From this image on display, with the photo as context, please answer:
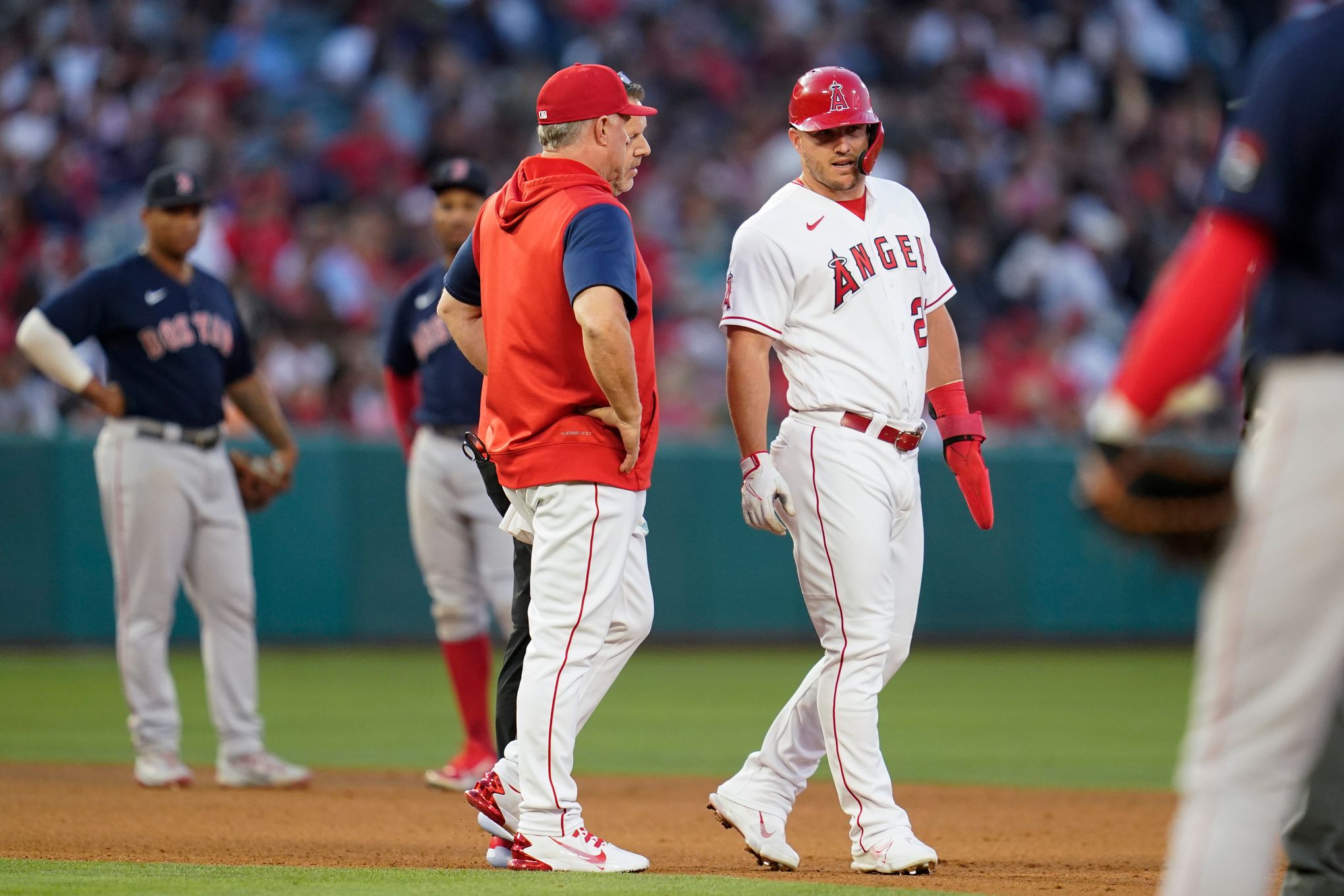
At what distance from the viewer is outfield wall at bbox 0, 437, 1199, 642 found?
11617 mm

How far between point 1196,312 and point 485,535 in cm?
447

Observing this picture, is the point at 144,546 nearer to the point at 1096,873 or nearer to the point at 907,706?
the point at 1096,873

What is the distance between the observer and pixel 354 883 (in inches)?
155

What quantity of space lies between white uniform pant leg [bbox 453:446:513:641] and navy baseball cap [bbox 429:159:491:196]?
105cm

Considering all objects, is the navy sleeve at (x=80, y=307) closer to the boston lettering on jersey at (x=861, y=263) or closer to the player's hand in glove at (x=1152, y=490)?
the boston lettering on jersey at (x=861, y=263)

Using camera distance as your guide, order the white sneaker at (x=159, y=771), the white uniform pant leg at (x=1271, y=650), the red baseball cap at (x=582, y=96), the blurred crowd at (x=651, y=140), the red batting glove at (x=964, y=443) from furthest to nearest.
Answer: the blurred crowd at (x=651, y=140) → the white sneaker at (x=159, y=771) → the red batting glove at (x=964, y=443) → the red baseball cap at (x=582, y=96) → the white uniform pant leg at (x=1271, y=650)

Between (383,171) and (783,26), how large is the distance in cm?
480

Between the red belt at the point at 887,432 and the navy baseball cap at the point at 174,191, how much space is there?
327cm

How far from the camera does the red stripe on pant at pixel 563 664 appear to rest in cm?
423

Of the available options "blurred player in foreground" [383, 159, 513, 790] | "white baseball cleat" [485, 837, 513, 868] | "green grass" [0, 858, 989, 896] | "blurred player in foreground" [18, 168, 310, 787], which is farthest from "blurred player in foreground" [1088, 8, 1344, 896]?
"blurred player in foreground" [18, 168, 310, 787]

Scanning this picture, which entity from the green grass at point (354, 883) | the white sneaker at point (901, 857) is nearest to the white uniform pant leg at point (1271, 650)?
the green grass at point (354, 883)

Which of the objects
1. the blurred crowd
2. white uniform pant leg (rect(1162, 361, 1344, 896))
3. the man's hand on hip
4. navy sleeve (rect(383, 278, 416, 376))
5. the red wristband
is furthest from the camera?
the blurred crowd

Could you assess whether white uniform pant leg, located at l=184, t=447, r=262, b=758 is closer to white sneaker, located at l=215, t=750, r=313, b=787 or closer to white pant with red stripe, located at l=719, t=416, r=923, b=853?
white sneaker, located at l=215, t=750, r=313, b=787

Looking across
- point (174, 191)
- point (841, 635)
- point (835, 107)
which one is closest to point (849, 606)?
point (841, 635)
